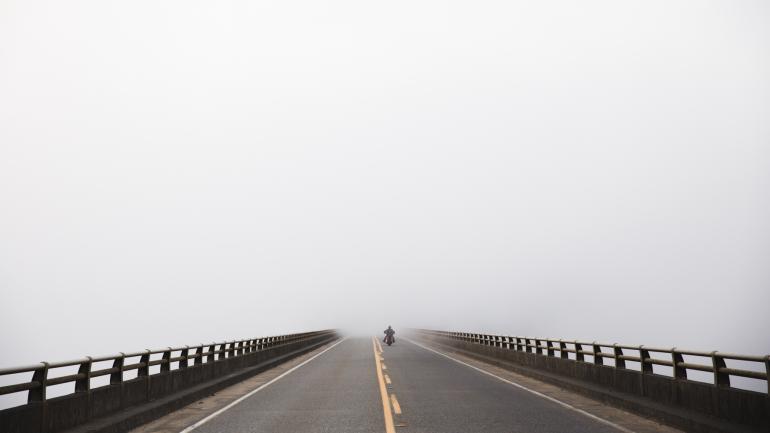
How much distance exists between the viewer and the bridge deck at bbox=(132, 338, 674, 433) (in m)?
11.0

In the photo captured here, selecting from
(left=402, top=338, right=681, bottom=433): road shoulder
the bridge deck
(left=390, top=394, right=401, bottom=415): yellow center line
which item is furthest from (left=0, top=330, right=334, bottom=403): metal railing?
(left=402, top=338, right=681, bottom=433): road shoulder

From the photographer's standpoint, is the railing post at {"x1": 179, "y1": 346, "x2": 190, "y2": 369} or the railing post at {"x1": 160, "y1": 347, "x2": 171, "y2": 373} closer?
the railing post at {"x1": 160, "y1": 347, "x2": 171, "y2": 373}

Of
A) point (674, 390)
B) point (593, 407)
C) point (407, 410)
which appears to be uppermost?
point (674, 390)

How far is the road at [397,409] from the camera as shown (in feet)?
35.9

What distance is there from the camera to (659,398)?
502 inches

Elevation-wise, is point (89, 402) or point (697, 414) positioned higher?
point (89, 402)

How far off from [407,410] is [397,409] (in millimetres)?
222

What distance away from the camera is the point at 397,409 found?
43.1ft

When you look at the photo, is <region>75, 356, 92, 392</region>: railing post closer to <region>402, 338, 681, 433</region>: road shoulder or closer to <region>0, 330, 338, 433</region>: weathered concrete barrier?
<region>0, 330, 338, 433</region>: weathered concrete barrier

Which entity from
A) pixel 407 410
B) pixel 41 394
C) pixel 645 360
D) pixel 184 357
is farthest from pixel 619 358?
pixel 41 394

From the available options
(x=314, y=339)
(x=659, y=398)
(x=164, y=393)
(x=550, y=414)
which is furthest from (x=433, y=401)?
(x=314, y=339)

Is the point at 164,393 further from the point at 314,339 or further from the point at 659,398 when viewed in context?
the point at 314,339

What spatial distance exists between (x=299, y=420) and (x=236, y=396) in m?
5.01

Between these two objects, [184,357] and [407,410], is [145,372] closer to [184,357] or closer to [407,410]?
[184,357]
